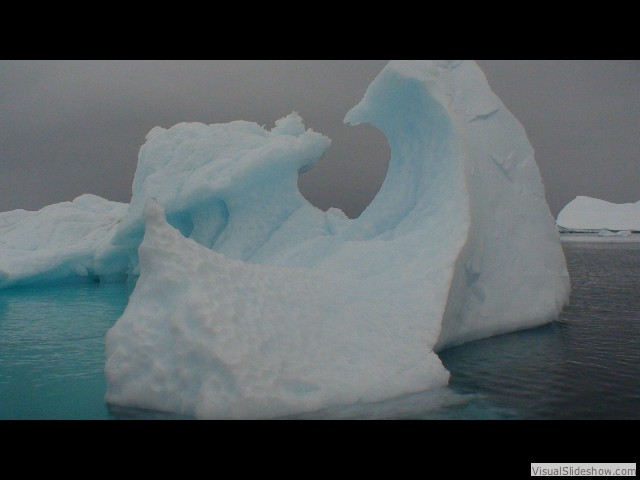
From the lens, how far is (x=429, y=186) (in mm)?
8523

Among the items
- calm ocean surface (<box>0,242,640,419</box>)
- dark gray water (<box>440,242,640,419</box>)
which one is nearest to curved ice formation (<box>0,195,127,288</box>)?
calm ocean surface (<box>0,242,640,419</box>)

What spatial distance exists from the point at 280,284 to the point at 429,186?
3722mm

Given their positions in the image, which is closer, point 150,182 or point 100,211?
point 150,182

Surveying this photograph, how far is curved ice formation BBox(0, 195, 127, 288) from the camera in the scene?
1584 cm

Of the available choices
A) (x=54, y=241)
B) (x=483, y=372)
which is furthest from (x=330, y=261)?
(x=54, y=241)

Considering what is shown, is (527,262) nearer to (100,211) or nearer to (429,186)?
(429,186)

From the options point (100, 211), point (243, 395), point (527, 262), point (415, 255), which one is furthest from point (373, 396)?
point (100, 211)

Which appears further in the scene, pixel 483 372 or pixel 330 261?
pixel 330 261

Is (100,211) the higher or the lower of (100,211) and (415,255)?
the higher

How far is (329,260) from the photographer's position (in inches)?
336

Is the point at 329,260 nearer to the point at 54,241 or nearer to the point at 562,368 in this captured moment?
the point at 562,368

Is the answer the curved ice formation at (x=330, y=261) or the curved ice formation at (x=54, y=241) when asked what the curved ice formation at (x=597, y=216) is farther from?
the curved ice formation at (x=330, y=261)

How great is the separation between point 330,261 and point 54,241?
500 inches

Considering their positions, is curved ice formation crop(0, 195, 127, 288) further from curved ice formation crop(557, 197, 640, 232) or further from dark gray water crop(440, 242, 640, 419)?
curved ice formation crop(557, 197, 640, 232)
